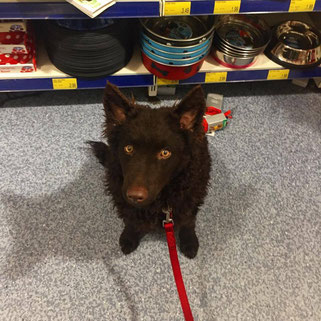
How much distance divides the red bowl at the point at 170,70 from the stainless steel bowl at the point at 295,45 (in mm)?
556

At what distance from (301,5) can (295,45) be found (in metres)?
0.47

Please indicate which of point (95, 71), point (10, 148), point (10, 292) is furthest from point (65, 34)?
point (10, 292)

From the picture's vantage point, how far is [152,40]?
1.74 metres

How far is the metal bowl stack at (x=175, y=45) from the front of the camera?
172cm

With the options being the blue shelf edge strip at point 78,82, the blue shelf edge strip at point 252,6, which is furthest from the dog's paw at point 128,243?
the blue shelf edge strip at point 252,6

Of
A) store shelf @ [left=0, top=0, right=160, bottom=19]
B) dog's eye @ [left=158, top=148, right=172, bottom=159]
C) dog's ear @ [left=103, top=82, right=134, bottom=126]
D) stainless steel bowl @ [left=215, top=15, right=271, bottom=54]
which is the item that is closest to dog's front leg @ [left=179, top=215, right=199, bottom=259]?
dog's eye @ [left=158, top=148, right=172, bottom=159]

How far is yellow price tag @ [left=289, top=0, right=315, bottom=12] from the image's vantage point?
1700 mm

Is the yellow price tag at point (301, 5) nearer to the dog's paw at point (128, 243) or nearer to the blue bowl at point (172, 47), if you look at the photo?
the blue bowl at point (172, 47)

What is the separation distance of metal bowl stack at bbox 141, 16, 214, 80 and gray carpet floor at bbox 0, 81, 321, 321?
39 centimetres

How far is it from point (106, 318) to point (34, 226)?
61 centimetres

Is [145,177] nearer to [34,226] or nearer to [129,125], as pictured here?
[129,125]

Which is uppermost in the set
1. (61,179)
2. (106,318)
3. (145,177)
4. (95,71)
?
(145,177)

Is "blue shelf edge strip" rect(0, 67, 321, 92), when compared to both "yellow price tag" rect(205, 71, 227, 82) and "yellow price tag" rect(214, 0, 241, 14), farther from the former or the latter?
"yellow price tag" rect(214, 0, 241, 14)

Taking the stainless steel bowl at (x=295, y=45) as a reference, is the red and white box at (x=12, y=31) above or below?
above
